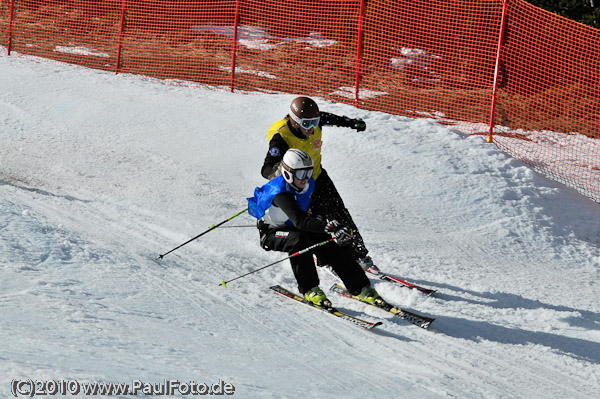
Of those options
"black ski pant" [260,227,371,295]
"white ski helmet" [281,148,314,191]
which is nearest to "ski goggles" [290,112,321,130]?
"white ski helmet" [281,148,314,191]

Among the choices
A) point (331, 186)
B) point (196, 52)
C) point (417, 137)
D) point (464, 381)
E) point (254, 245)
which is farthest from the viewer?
point (196, 52)

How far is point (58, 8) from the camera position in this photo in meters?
18.0

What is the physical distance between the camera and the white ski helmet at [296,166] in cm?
543

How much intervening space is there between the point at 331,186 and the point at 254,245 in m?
1.40

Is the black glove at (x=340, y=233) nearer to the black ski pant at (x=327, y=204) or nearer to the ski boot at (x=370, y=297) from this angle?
the ski boot at (x=370, y=297)

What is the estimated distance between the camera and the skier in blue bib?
549 cm

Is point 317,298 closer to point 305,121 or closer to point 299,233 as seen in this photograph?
point 299,233

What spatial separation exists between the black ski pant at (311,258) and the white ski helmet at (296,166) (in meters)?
0.51

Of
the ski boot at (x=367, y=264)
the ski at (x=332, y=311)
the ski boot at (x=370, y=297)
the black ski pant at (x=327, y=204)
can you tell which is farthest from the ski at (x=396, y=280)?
the ski at (x=332, y=311)

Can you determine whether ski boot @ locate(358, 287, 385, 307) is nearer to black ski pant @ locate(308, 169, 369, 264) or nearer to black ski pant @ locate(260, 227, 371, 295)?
black ski pant @ locate(260, 227, 371, 295)

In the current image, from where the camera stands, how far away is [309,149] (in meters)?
6.46

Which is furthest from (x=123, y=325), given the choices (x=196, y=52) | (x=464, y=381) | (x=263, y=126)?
(x=196, y=52)

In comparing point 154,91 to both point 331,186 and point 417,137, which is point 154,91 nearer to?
point 417,137

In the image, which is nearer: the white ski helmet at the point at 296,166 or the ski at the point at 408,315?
the white ski helmet at the point at 296,166
